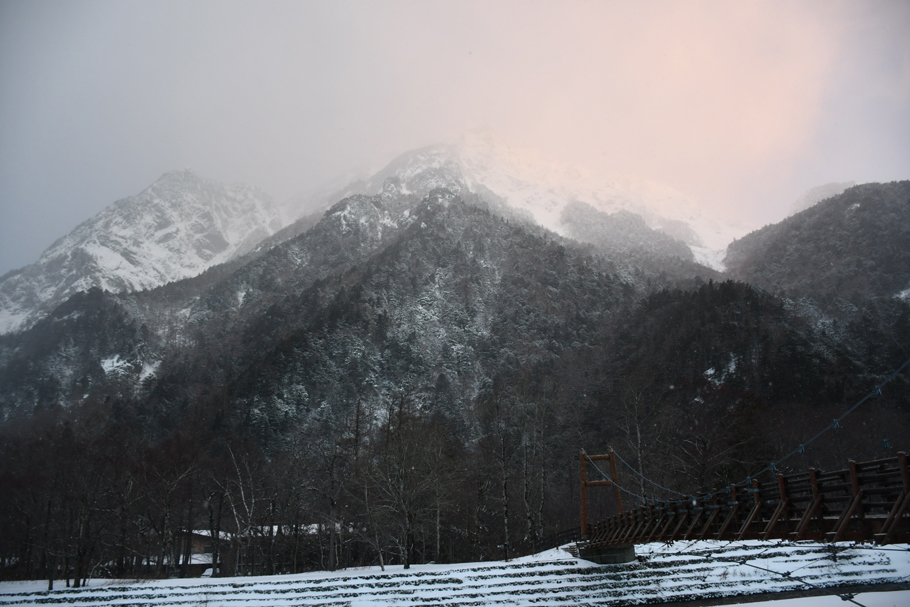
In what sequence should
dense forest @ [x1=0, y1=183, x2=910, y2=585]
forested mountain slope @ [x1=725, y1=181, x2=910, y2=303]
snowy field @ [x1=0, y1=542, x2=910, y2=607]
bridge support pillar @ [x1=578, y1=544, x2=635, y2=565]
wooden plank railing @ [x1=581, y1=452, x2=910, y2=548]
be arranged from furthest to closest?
forested mountain slope @ [x1=725, y1=181, x2=910, y2=303], dense forest @ [x1=0, y1=183, x2=910, y2=585], bridge support pillar @ [x1=578, y1=544, x2=635, y2=565], snowy field @ [x1=0, y1=542, x2=910, y2=607], wooden plank railing @ [x1=581, y1=452, x2=910, y2=548]

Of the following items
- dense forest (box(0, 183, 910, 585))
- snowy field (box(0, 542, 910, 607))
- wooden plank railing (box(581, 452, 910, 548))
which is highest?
dense forest (box(0, 183, 910, 585))

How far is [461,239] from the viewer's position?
463 ft

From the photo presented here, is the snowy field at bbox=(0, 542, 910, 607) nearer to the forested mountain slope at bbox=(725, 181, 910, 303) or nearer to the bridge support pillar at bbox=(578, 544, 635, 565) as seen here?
the bridge support pillar at bbox=(578, 544, 635, 565)

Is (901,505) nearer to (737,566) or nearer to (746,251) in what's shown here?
(737,566)

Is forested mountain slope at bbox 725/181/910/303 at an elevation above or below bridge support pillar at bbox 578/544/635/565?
above

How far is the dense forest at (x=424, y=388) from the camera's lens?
38.5m

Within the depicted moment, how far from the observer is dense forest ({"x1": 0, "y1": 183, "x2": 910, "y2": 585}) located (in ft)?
126

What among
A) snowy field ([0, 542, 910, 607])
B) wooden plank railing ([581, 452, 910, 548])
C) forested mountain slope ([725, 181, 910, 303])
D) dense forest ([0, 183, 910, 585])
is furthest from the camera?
forested mountain slope ([725, 181, 910, 303])

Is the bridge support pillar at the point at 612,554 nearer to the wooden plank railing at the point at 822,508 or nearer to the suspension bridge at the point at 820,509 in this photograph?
the suspension bridge at the point at 820,509

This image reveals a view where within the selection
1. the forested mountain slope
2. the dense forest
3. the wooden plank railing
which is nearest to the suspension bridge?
the wooden plank railing

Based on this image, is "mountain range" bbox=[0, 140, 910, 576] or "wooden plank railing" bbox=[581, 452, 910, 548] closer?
"wooden plank railing" bbox=[581, 452, 910, 548]

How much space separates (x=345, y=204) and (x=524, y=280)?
243 feet

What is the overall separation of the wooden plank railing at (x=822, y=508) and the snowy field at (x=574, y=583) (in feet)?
14.1

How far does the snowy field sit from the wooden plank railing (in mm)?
4301
